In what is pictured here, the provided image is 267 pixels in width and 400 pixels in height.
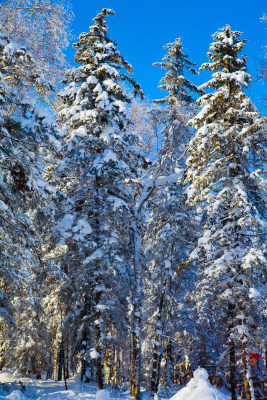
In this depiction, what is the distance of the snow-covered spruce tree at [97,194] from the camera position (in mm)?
13383

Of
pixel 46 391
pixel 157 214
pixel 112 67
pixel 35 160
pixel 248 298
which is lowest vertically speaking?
pixel 46 391

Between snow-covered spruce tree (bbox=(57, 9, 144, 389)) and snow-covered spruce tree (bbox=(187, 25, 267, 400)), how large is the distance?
3318 millimetres

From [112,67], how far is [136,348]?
12519 millimetres

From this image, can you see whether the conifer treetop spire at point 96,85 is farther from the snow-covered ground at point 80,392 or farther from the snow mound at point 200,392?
the snow mound at point 200,392

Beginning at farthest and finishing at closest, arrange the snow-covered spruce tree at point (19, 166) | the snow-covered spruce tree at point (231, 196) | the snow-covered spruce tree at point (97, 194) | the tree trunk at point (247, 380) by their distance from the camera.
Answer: the snow-covered spruce tree at point (97, 194) < the snow-covered spruce tree at point (231, 196) < the tree trunk at point (247, 380) < the snow-covered spruce tree at point (19, 166)

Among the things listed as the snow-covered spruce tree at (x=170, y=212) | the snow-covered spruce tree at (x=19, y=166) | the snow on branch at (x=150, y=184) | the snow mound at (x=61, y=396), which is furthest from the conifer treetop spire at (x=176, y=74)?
the snow mound at (x=61, y=396)

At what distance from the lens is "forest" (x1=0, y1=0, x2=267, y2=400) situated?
9531 millimetres

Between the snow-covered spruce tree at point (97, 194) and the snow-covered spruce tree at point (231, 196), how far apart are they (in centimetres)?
332

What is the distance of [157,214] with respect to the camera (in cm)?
1953

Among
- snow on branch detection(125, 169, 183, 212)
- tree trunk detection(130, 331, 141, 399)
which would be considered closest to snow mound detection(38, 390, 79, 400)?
tree trunk detection(130, 331, 141, 399)

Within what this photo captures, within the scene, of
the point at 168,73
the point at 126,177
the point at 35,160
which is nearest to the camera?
the point at 35,160

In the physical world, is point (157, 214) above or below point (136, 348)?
above

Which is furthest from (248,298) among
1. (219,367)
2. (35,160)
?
(35,160)

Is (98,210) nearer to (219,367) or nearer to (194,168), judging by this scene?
(194,168)
